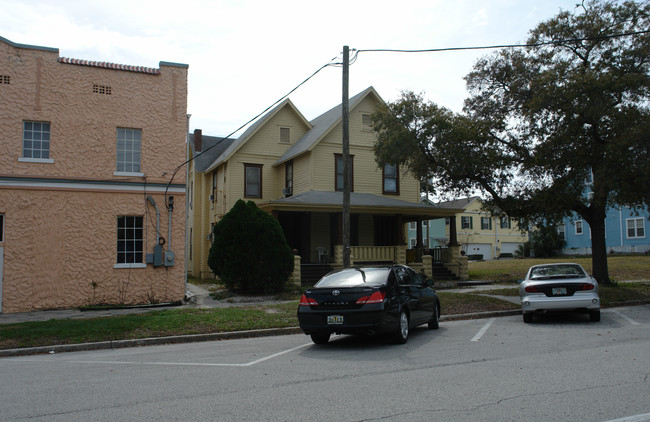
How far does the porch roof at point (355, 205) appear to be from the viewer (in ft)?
74.3

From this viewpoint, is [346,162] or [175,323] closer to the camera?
[175,323]

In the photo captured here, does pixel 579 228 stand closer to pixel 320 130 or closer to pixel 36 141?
pixel 320 130

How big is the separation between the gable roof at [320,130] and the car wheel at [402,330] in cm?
1660

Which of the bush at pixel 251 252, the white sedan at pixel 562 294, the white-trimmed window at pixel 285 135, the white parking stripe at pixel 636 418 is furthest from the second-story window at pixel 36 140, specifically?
the white parking stripe at pixel 636 418

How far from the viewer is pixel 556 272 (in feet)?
43.8

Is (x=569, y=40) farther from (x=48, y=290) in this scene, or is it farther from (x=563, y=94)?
(x=48, y=290)

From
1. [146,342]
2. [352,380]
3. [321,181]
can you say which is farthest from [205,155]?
[352,380]

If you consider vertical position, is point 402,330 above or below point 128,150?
below

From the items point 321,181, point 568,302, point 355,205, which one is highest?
point 321,181

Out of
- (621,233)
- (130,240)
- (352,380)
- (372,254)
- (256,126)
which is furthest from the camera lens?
(621,233)

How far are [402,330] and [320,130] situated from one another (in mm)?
18553

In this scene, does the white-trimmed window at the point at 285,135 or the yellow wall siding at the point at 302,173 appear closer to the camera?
the yellow wall siding at the point at 302,173

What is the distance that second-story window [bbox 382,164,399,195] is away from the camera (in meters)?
28.2

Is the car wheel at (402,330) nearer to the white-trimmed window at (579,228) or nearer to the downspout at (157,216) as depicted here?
the downspout at (157,216)
